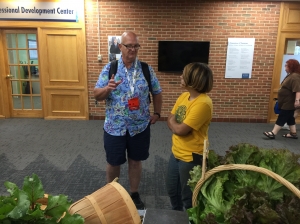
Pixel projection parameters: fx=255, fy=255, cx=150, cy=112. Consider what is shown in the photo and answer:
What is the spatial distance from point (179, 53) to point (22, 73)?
3.52 m

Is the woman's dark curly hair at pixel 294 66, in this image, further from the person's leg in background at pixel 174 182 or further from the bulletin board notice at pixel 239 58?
the person's leg in background at pixel 174 182

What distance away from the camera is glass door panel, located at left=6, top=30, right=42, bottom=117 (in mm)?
5520

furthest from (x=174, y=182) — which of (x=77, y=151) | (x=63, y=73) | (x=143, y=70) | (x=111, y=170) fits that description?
(x=63, y=73)

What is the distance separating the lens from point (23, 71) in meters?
5.70

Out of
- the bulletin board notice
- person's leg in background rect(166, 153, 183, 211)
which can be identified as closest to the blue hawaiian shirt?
person's leg in background rect(166, 153, 183, 211)

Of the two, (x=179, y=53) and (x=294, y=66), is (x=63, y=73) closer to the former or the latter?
(x=179, y=53)

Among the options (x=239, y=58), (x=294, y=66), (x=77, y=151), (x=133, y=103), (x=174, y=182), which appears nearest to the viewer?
(x=174, y=182)

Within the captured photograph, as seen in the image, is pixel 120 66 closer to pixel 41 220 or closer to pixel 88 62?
pixel 41 220

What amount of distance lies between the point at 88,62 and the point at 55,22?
1.03 metres

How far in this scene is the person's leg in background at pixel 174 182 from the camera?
73.6 inches

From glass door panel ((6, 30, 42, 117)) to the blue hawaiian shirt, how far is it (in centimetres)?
418

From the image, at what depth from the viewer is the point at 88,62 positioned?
5.51 meters

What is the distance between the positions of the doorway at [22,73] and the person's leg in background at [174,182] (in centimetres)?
475

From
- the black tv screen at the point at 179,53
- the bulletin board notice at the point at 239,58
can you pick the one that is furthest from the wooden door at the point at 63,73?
the bulletin board notice at the point at 239,58
